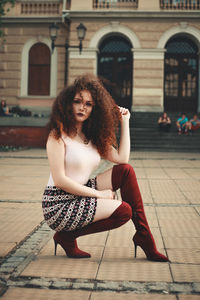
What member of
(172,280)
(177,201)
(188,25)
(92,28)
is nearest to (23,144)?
(92,28)

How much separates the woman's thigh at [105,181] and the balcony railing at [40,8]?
65.5 feet

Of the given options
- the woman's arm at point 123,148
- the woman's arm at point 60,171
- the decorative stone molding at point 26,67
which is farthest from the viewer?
the decorative stone molding at point 26,67

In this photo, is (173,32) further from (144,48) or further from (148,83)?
(148,83)

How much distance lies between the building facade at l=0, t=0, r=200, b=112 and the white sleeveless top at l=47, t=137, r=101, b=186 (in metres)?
16.6

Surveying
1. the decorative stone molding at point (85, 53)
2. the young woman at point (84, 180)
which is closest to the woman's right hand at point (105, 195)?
the young woman at point (84, 180)

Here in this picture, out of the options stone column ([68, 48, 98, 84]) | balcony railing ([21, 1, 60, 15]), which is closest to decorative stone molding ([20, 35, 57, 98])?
balcony railing ([21, 1, 60, 15])

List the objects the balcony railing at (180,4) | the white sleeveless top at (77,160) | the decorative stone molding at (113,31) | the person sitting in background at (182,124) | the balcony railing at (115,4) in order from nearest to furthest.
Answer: the white sleeveless top at (77,160), the person sitting in background at (182,124), the decorative stone molding at (113,31), the balcony railing at (180,4), the balcony railing at (115,4)

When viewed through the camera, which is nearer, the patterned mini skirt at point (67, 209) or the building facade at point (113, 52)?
the patterned mini skirt at point (67, 209)

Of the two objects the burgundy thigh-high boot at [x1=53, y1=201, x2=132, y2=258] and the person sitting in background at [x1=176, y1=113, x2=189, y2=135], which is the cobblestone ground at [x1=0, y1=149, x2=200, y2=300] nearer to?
the burgundy thigh-high boot at [x1=53, y1=201, x2=132, y2=258]

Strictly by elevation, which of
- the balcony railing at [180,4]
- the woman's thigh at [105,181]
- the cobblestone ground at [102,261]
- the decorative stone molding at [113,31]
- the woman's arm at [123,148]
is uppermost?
the balcony railing at [180,4]

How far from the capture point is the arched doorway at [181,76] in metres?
21.1

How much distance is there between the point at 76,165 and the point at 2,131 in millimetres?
14963

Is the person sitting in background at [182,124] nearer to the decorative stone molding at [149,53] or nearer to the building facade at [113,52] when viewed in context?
the building facade at [113,52]

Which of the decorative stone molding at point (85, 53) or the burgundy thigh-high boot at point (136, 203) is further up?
the decorative stone molding at point (85, 53)
